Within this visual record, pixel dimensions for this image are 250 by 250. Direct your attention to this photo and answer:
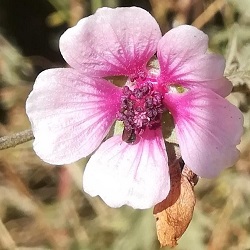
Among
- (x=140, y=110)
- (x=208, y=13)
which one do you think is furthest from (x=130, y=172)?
(x=208, y=13)

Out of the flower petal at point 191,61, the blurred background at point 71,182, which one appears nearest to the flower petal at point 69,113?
the flower petal at point 191,61

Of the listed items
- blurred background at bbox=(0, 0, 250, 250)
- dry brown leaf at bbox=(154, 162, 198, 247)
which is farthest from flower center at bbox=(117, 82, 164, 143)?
blurred background at bbox=(0, 0, 250, 250)

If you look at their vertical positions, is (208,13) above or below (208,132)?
below

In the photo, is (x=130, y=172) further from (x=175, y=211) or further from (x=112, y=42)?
(x=112, y=42)

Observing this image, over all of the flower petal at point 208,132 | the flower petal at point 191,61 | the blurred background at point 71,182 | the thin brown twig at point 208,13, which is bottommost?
the blurred background at point 71,182

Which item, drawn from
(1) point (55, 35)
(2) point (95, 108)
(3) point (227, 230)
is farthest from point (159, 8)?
(2) point (95, 108)

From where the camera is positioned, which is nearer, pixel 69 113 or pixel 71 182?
pixel 69 113

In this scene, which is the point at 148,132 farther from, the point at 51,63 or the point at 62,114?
the point at 51,63

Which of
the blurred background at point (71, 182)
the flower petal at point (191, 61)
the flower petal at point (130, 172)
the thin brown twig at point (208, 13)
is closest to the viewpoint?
the flower petal at point (191, 61)

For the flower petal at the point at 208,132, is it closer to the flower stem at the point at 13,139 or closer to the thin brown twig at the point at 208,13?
the flower stem at the point at 13,139
